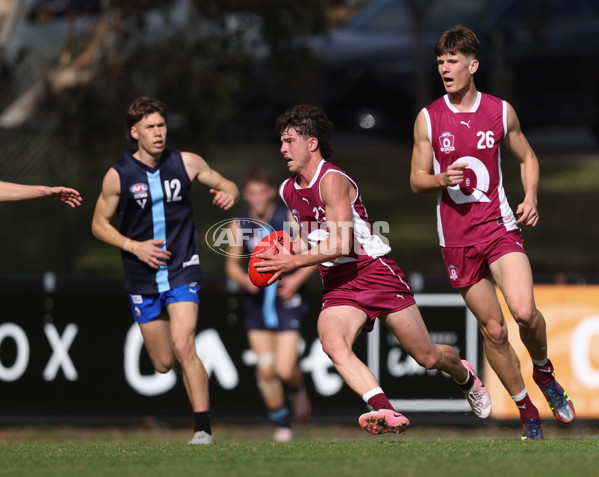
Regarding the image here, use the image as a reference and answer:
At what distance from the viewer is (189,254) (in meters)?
8.33

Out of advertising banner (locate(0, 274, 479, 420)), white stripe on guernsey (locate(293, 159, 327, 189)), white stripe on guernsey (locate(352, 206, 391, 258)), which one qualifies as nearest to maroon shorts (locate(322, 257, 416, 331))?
white stripe on guernsey (locate(352, 206, 391, 258))

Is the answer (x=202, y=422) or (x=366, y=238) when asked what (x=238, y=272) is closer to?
(x=202, y=422)

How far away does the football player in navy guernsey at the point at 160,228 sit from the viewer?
814cm

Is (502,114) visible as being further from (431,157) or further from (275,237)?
(275,237)

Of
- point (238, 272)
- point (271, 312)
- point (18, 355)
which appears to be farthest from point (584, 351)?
point (18, 355)

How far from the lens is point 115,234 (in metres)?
8.13

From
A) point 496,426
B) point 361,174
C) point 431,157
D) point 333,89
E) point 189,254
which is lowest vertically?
point 496,426

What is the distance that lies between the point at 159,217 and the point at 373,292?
1.92 metres

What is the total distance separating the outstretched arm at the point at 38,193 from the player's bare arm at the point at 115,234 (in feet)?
1.46

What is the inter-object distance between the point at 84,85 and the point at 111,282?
520 centimetres

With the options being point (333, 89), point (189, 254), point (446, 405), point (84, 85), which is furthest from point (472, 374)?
point (333, 89)

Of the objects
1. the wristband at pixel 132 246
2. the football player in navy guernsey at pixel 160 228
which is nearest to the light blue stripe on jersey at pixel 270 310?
the football player in navy guernsey at pixel 160 228

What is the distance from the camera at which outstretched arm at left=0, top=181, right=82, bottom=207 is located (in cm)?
754

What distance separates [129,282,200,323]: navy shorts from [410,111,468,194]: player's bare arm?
1.90 m
